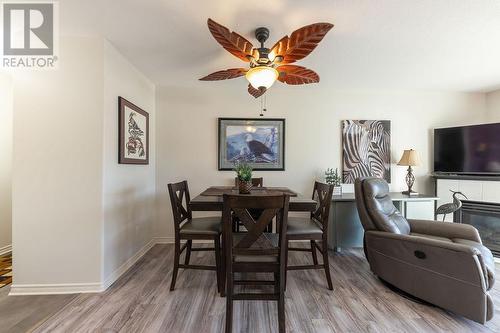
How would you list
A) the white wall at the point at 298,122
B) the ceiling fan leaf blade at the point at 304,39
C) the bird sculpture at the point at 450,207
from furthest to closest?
1. the white wall at the point at 298,122
2. the bird sculpture at the point at 450,207
3. the ceiling fan leaf blade at the point at 304,39

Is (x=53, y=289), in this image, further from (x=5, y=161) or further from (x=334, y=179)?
(x=334, y=179)

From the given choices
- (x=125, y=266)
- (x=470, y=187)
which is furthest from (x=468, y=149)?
(x=125, y=266)

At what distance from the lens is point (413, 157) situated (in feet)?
10.3

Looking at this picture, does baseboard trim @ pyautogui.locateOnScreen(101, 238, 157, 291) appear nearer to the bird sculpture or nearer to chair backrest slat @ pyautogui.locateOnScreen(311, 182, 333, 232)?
chair backrest slat @ pyautogui.locateOnScreen(311, 182, 333, 232)

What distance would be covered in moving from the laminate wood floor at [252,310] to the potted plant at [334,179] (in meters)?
1.19

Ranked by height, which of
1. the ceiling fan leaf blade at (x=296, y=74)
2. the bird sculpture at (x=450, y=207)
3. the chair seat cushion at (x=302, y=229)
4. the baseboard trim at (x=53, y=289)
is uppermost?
the ceiling fan leaf blade at (x=296, y=74)

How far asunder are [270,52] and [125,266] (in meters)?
2.66

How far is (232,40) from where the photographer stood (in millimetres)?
1541

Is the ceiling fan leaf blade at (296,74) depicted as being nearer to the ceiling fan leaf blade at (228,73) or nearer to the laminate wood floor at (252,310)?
the ceiling fan leaf blade at (228,73)

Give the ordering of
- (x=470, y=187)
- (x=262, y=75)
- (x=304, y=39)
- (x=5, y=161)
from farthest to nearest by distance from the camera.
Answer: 1. (x=470, y=187)
2. (x=5, y=161)
3. (x=262, y=75)
4. (x=304, y=39)

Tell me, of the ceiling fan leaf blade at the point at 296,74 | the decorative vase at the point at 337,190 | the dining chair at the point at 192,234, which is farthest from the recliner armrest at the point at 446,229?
the dining chair at the point at 192,234

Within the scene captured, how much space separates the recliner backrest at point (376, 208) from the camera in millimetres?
2115

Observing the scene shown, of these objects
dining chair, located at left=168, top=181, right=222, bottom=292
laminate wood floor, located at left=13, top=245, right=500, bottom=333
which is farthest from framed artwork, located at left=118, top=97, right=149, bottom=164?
laminate wood floor, located at left=13, top=245, right=500, bottom=333

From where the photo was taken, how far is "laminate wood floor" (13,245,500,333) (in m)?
1.59
